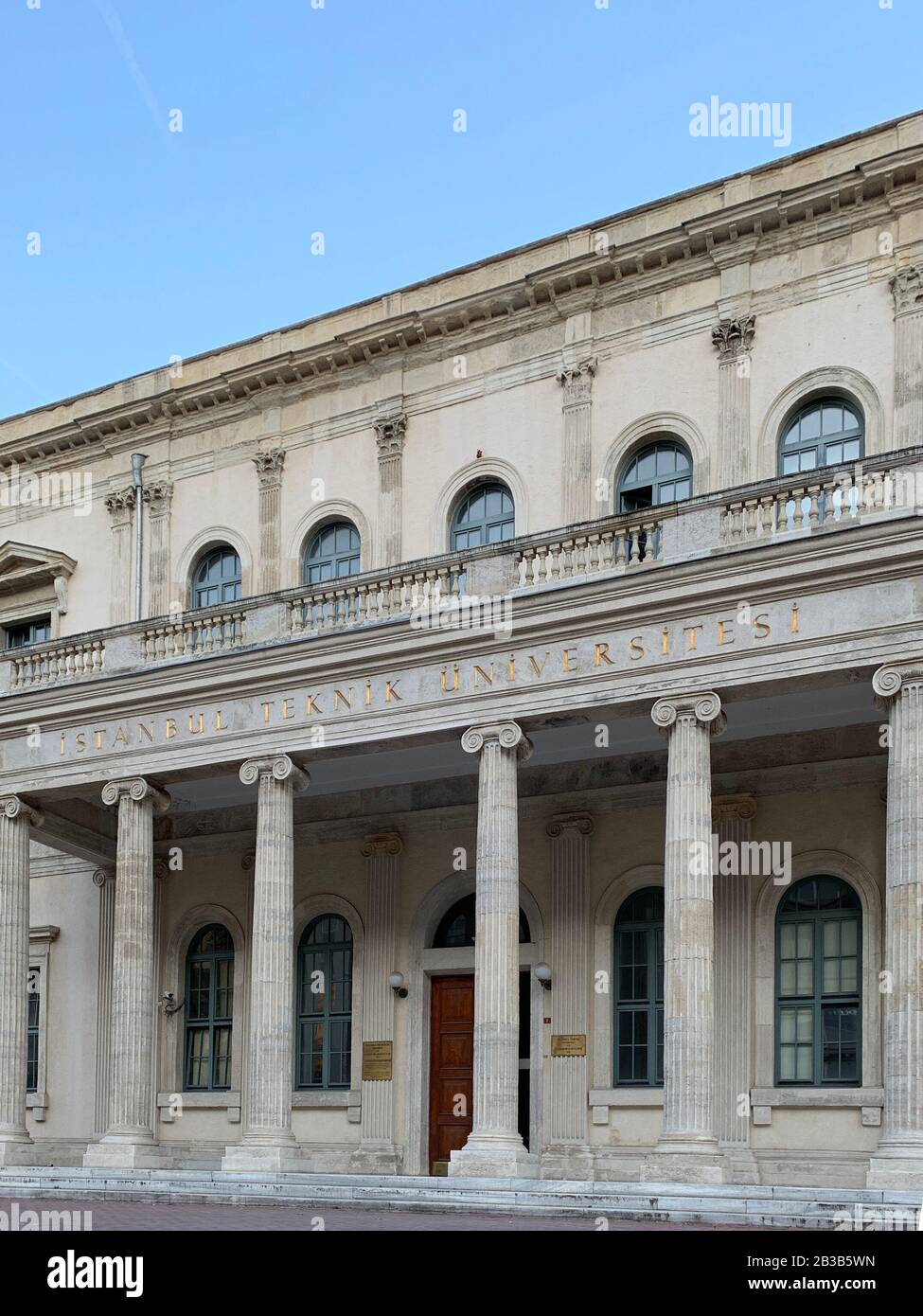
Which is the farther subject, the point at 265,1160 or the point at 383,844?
the point at 383,844

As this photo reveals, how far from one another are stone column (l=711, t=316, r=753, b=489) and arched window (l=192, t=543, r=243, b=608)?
9.60 metres

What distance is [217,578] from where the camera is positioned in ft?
106

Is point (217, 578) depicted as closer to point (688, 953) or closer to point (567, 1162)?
point (567, 1162)

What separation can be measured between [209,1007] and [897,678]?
1516 cm

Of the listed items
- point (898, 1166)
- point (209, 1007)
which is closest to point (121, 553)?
point (209, 1007)

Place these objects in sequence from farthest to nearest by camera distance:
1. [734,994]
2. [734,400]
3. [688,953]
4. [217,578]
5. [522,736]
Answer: [217,578]
[734,400]
[734,994]
[522,736]
[688,953]

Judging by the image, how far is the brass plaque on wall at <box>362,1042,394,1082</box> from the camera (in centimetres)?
2839

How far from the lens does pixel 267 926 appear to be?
25.3m

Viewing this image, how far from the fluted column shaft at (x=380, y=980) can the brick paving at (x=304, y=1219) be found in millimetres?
6051

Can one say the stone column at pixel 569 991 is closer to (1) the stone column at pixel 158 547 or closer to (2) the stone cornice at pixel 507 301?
(2) the stone cornice at pixel 507 301

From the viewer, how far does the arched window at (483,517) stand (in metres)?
28.7

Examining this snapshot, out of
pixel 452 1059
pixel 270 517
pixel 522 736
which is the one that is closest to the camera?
pixel 522 736

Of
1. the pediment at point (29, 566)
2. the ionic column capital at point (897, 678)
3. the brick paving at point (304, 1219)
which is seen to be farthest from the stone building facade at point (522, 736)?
the brick paving at point (304, 1219)

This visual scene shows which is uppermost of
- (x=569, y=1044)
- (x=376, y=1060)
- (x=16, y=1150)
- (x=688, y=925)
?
(x=688, y=925)
